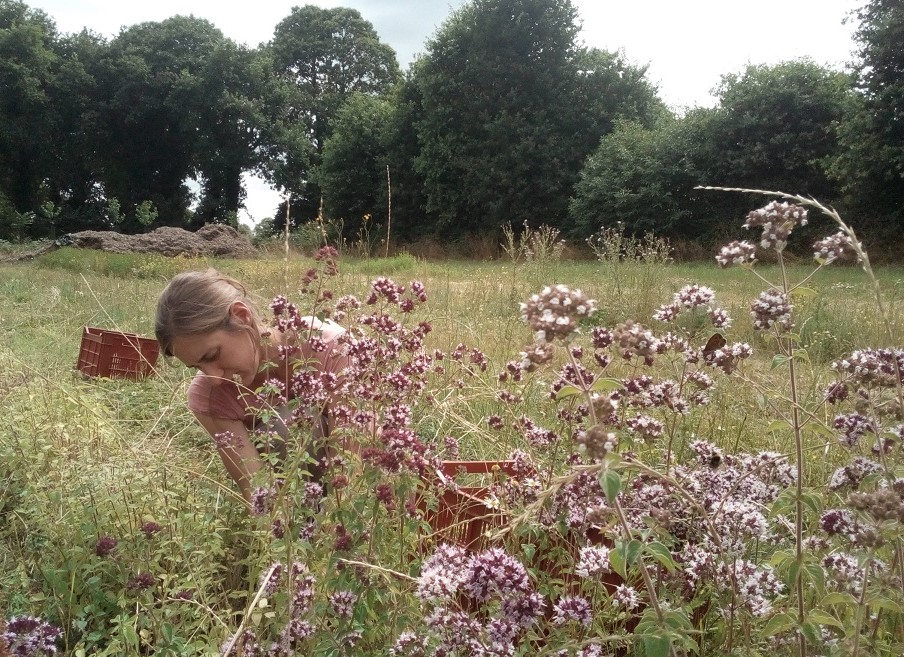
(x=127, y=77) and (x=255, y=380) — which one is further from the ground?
(x=127, y=77)

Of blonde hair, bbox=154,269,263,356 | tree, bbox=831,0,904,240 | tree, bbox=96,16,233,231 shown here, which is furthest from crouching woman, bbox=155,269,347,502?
tree, bbox=96,16,233,231

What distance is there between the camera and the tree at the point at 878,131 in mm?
15609

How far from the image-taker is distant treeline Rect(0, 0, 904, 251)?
18.8 m

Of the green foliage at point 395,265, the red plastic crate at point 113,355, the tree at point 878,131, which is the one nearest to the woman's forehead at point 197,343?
the red plastic crate at point 113,355

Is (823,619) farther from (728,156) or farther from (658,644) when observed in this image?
(728,156)

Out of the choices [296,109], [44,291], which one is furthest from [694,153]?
[296,109]

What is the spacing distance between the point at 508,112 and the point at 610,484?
2419 centimetres

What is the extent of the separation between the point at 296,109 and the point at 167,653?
41564mm

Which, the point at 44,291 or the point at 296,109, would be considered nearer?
the point at 44,291

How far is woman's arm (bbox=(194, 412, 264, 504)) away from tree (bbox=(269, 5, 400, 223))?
38022 millimetres

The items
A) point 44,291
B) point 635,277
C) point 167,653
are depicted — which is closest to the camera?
point 167,653

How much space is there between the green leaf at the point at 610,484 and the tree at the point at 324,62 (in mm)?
40287

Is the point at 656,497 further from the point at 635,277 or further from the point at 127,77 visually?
the point at 127,77

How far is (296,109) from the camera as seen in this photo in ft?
131
